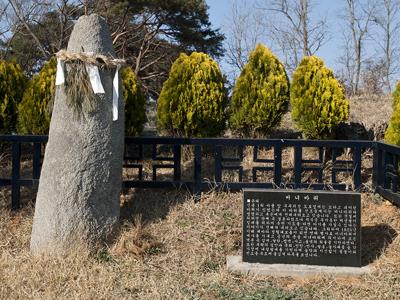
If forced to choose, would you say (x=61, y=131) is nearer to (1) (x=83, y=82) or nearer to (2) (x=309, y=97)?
(1) (x=83, y=82)

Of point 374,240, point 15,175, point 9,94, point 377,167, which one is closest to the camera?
point 374,240

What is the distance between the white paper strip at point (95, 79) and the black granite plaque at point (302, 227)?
5.59 ft

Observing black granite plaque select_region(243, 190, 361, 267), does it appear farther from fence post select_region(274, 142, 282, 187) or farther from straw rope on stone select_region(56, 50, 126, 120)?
straw rope on stone select_region(56, 50, 126, 120)

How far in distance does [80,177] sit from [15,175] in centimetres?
137

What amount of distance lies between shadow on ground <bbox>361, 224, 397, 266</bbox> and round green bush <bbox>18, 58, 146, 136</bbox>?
144 inches

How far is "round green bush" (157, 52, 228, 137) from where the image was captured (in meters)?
7.39

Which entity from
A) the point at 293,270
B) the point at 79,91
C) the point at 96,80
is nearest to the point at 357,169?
the point at 293,270

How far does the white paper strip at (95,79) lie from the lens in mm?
4805

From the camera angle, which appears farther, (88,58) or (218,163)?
(218,163)

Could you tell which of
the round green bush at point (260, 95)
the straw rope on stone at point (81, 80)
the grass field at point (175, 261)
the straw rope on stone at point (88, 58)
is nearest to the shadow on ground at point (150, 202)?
the grass field at point (175, 261)

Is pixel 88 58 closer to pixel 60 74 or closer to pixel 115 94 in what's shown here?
pixel 60 74

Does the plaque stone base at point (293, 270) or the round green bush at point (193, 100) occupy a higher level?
the round green bush at point (193, 100)

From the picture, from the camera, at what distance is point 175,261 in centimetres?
478

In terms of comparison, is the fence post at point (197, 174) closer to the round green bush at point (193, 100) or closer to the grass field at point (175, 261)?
the grass field at point (175, 261)
